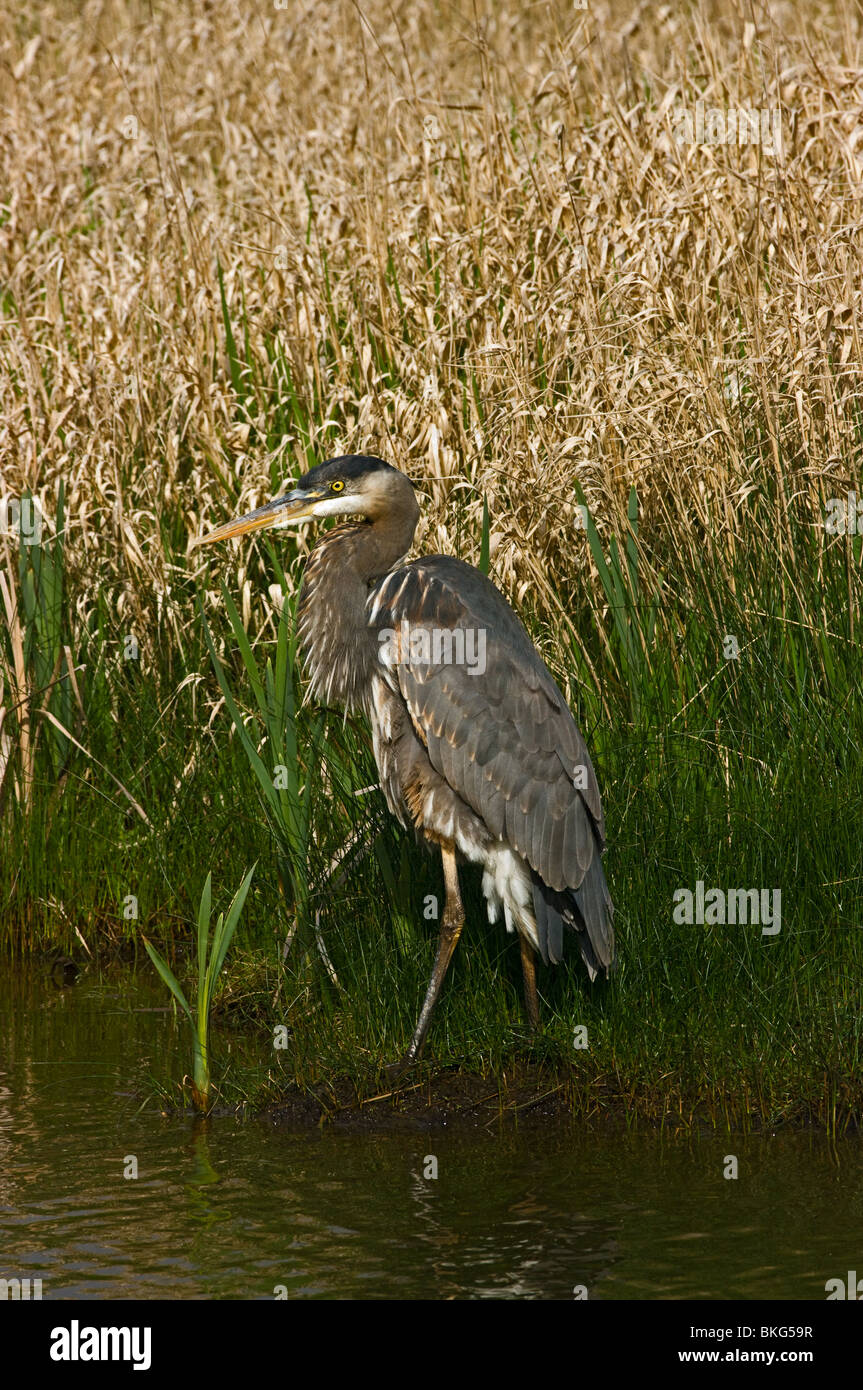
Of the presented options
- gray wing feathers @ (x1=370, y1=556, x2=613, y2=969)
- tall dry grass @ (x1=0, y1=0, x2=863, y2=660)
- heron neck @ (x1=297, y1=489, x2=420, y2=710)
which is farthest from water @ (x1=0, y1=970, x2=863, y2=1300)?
tall dry grass @ (x1=0, y1=0, x2=863, y2=660)

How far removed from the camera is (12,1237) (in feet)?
13.0

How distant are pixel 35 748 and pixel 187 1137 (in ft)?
7.86

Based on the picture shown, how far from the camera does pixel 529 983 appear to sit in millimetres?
4875

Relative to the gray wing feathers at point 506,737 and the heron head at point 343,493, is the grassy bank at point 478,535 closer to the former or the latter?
the gray wing feathers at point 506,737

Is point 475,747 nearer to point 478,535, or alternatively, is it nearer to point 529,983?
point 529,983

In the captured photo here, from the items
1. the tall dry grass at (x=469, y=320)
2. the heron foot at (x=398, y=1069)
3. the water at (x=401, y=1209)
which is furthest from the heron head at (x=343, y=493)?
the water at (x=401, y=1209)

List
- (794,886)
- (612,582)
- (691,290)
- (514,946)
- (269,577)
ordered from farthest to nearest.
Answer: (269,577), (691,290), (612,582), (514,946), (794,886)

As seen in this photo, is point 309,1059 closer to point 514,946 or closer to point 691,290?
point 514,946

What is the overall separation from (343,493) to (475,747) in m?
0.96

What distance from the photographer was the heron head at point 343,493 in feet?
17.0

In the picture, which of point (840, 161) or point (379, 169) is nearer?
point (840, 161)

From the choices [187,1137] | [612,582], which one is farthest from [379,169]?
[187,1137]

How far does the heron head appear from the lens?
5.18 m
